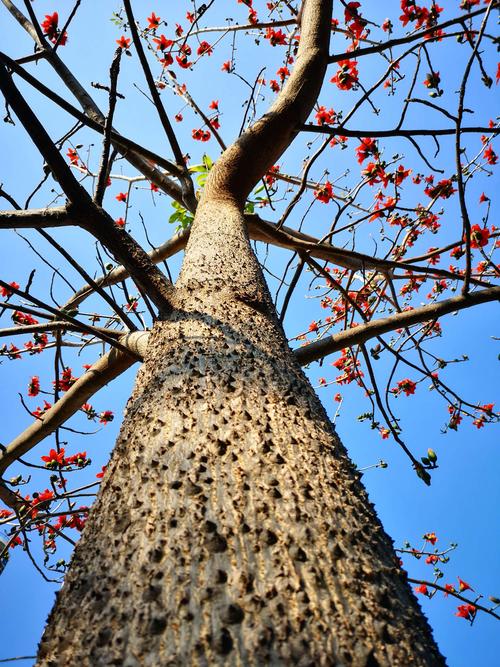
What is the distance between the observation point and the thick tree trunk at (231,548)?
1.52ft

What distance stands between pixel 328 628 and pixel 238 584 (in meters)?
0.11

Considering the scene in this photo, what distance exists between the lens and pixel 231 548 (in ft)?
1.82

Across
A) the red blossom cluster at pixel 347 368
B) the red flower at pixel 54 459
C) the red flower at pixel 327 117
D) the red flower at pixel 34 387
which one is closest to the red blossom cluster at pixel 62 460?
the red flower at pixel 54 459

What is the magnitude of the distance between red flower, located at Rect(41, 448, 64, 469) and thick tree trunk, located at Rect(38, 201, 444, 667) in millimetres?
2185

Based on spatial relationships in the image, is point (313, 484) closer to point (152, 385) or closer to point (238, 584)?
point (238, 584)

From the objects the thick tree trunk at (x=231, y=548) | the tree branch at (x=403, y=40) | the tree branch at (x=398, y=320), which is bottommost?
Result: the thick tree trunk at (x=231, y=548)

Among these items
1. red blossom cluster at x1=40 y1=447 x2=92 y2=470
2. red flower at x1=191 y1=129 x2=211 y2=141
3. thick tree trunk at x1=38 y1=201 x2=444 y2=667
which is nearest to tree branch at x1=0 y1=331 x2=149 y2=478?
red blossom cluster at x1=40 y1=447 x2=92 y2=470

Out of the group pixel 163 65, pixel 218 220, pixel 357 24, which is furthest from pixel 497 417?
pixel 163 65

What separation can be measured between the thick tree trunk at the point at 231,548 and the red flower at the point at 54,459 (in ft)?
7.17

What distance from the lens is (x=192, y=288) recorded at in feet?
4.30

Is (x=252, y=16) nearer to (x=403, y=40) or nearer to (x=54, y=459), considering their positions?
(x=403, y=40)

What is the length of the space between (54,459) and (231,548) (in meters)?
2.69

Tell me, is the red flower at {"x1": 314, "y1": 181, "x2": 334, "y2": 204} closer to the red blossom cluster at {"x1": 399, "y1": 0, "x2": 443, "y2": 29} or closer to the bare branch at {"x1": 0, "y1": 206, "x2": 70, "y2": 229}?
the red blossom cluster at {"x1": 399, "y1": 0, "x2": 443, "y2": 29}

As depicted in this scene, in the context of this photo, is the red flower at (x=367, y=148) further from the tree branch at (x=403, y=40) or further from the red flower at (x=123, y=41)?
the red flower at (x=123, y=41)
